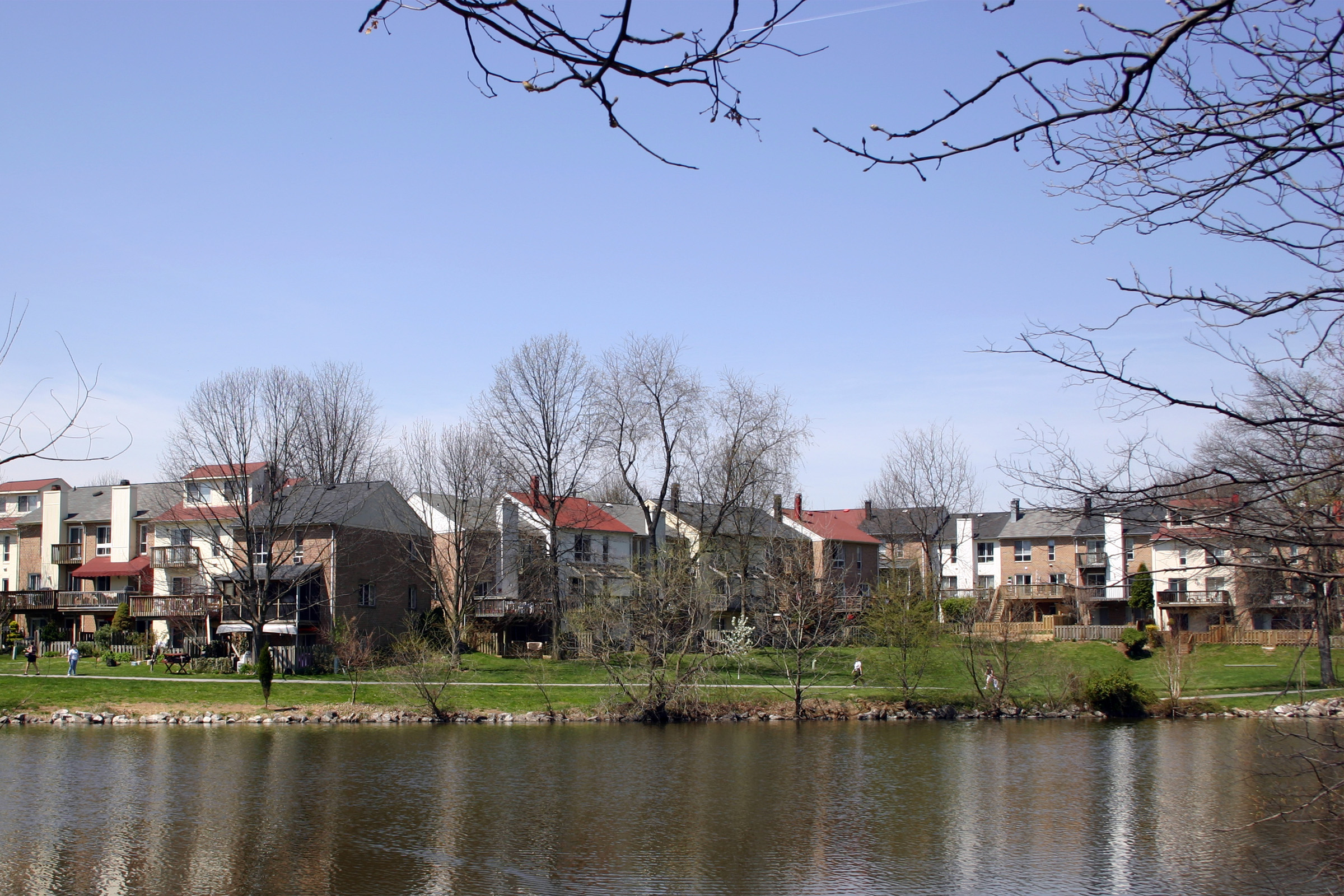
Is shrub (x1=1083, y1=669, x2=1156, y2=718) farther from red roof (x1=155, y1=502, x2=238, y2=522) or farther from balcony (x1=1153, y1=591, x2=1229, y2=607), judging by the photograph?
red roof (x1=155, y1=502, x2=238, y2=522)

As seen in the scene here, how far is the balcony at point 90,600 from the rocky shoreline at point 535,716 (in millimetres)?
25029

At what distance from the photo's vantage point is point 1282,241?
20.0 feet

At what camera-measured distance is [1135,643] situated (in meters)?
53.2

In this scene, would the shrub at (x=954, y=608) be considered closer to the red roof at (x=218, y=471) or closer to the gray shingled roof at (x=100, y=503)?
the red roof at (x=218, y=471)

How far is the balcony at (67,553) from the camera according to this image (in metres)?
63.9

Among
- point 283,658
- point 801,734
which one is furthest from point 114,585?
point 801,734

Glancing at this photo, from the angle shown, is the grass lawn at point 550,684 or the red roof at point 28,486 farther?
the red roof at point 28,486

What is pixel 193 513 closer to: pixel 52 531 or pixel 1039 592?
pixel 52 531

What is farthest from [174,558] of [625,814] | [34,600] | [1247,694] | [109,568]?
[1247,694]

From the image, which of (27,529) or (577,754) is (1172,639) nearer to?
(577,754)

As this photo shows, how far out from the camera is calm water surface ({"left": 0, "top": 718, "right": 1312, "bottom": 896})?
16.3 meters

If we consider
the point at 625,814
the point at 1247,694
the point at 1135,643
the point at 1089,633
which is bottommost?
the point at 1247,694

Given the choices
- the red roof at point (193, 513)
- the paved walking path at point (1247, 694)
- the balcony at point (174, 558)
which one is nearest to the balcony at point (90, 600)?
the balcony at point (174, 558)

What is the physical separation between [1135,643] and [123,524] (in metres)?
56.9
